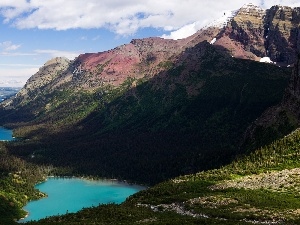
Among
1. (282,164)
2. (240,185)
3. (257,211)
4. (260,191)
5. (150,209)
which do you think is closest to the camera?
(257,211)

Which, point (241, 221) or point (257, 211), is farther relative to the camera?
point (257, 211)

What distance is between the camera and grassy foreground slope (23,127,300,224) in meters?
114

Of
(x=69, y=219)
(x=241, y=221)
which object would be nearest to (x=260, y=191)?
(x=241, y=221)

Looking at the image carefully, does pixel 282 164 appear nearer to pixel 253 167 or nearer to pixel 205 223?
pixel 253 167

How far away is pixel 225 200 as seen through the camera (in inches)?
5468

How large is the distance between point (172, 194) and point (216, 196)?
25.5m

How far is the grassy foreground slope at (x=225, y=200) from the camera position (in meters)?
114

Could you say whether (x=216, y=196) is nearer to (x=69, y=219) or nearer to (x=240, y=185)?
(x=240, y=185)

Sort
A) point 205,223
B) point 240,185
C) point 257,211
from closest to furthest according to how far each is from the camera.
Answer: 1. point 205,223
2. point 257,211
3. point 240,185

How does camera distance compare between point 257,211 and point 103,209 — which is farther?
point 103,209

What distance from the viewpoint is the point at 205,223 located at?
10312 centimetres

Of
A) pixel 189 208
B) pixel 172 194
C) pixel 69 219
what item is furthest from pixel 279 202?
pixel 69 219

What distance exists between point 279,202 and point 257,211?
15073mm

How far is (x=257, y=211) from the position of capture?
118875mm
